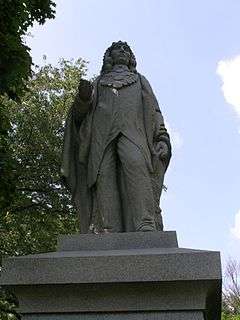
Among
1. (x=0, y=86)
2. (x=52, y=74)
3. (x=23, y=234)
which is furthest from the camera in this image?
(x=52, y=74)

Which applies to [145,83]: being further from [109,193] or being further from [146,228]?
[146,228]

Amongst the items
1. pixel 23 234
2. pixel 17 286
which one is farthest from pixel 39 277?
pixel 23 234

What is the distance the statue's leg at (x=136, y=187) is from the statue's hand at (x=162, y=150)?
24cm

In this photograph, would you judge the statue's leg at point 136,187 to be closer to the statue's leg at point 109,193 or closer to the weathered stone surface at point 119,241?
the statue's leg at point 109,193

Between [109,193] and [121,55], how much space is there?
4.87 feet

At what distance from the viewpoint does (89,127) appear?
6301mm

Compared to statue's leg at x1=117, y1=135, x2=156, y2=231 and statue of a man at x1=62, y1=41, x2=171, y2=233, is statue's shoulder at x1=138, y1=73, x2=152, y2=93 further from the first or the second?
statue's leg at x1=117, y1=135, x2=156, y2=231

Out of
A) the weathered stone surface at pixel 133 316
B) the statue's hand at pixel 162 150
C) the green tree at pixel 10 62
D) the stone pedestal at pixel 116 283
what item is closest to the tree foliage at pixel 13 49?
the green tree at pixel 10 62

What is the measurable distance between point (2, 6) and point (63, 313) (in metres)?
8.43

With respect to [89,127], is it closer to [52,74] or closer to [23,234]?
[23,234]

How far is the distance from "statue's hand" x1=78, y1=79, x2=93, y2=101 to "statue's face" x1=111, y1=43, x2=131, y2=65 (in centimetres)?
53

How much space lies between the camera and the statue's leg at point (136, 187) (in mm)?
5789

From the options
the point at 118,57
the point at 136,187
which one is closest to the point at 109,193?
the point at 136,187

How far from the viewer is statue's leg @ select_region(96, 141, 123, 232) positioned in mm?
5898
